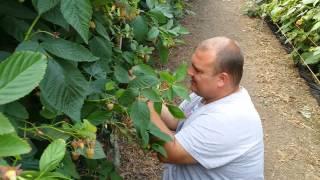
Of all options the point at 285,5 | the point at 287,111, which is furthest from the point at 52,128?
the point at 285,5

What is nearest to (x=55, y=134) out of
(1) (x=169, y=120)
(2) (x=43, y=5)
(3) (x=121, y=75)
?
(2) (x=43, y=5)

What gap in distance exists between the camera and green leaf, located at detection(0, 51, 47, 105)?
0.63 metres

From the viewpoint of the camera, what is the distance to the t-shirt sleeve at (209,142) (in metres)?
2.05

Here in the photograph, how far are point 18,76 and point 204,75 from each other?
1.59 m

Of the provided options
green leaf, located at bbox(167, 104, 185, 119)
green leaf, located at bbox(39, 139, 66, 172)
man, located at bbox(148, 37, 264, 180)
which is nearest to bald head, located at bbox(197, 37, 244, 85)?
man, located at bbox(148, 37, 264, 180)

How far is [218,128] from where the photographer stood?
2055 mm

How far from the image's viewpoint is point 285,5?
21.8ft

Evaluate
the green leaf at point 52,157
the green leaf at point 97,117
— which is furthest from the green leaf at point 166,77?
the green leaf at point 52,157

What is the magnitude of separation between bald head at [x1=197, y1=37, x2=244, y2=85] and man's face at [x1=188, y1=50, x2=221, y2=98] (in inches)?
0.7

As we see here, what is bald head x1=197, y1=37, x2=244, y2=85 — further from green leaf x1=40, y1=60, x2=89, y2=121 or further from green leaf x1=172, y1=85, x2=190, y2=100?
green leaf x1=40, y1=60, x2=89, y2=121

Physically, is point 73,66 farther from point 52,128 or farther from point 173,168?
point 173,168

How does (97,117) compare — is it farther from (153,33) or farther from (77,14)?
(153,33)

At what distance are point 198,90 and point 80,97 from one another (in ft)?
3.69

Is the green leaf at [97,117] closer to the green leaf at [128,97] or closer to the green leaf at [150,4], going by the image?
the green leaf at [128,97]
